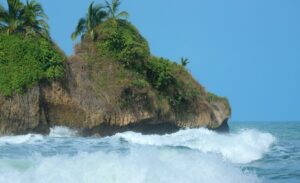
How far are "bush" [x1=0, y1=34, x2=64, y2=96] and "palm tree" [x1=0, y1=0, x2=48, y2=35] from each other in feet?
2.38

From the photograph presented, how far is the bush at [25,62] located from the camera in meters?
20.2

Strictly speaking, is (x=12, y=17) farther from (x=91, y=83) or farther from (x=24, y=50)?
(x=91, y=83)

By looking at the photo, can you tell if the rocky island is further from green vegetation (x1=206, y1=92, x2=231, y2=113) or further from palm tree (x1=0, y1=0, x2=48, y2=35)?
green vegetation (x1=206, y1=92, x2=231, y2=113)

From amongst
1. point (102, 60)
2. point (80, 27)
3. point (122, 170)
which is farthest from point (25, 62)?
point (122, 170)

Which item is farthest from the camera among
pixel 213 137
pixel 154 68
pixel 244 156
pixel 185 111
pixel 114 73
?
pixel 185 111

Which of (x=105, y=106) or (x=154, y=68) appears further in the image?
(x=154, y=68)

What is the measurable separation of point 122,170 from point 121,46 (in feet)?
55.3

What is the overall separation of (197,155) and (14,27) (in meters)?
14.4

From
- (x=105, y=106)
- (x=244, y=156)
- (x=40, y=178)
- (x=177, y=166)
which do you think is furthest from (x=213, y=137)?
(x=40, y=178)

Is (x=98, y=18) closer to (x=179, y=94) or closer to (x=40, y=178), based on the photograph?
(x=179, y=94)

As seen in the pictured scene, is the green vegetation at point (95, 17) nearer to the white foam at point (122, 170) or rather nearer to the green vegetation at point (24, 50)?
the green vegetation at point (24, 50)

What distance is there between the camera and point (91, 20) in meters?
26.4

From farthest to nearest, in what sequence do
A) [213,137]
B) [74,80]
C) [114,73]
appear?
[114,73]
[74,80]
[213,137]

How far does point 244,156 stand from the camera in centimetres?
1400
